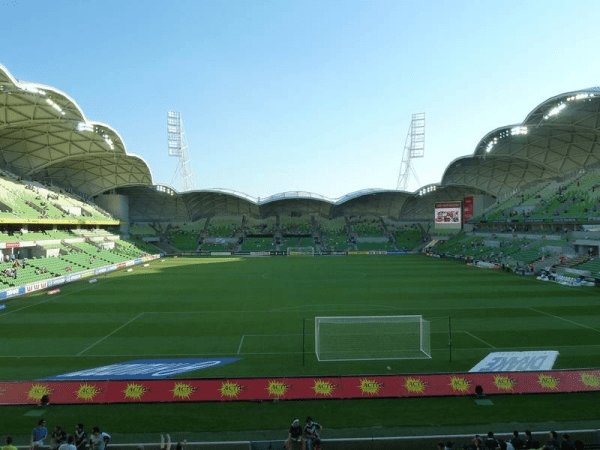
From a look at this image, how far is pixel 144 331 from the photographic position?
68.6 feet

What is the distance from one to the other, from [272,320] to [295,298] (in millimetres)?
7061

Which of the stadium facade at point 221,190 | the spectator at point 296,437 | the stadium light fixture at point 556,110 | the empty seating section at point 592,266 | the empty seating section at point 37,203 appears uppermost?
the stadium light fixture at point 556,110

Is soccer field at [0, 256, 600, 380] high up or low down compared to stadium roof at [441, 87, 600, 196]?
down

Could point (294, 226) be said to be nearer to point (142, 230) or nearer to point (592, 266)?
point (142, 230)

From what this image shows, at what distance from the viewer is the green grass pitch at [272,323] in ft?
50.8

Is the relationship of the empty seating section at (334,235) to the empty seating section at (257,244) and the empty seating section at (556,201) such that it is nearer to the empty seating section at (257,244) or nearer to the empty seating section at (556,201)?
the empty seating section at (257,244)

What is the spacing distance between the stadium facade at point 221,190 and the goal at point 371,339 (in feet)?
104

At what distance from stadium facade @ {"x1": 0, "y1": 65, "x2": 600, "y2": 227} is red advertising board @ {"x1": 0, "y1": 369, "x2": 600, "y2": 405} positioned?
29.4 m

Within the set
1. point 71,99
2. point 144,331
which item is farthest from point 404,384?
point 71,99

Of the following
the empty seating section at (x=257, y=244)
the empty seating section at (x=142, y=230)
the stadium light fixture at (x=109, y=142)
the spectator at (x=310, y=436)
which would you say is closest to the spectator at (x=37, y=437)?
the spectator at (x=310, y=436)

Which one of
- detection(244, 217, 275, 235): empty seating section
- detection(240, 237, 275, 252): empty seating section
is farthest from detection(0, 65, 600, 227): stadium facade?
detection(240, 237, 275, 252): empty seating section

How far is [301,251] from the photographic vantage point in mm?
79938

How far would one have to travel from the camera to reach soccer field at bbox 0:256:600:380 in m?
16.2

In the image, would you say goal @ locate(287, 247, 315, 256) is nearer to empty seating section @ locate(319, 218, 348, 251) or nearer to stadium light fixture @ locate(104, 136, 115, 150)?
empty seating section @ locate(319, 218, 348, 251)
